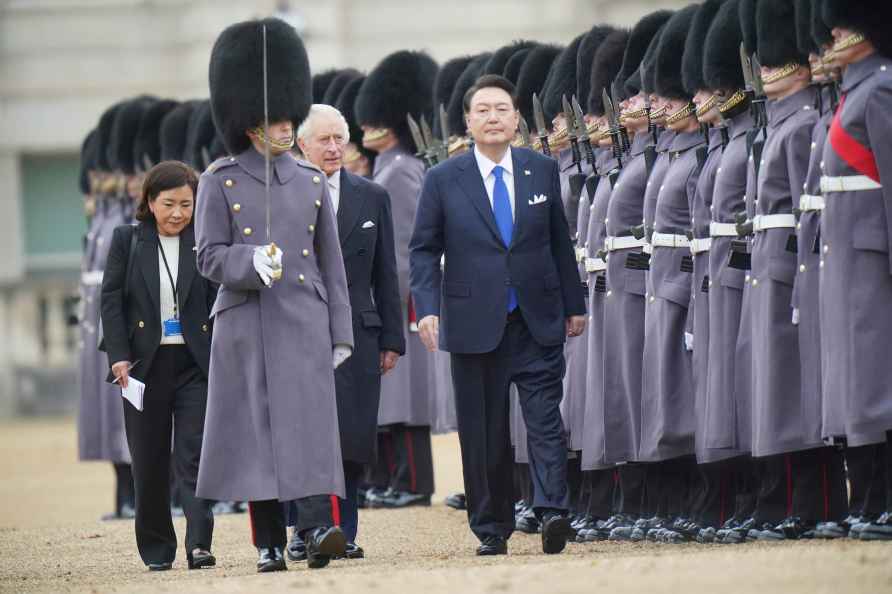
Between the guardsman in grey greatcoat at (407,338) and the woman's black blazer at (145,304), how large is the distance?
9.50 ft

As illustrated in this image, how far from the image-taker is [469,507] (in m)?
9.42

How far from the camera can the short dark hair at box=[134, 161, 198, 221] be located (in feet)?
32.9

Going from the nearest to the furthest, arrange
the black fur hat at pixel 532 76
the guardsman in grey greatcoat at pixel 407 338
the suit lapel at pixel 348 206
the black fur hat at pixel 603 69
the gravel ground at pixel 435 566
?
1. the gravel ground at pixel 435 566
2. the suit lapel at pixel 348 206
3. the black fur hat at pixel 603 69
4. the black fur hat at pixel 532 76
5. the guardsman in grey greatcoat at pixel 407 338

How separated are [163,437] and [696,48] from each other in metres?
2.55

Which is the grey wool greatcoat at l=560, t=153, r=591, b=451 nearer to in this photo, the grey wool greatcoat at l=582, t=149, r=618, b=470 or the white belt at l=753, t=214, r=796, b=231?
the grey wool greatcoat at l=582, t=149, r=618, b=470

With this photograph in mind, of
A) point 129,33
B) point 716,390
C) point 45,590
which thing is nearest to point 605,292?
point 716,390

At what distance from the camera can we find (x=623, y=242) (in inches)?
406

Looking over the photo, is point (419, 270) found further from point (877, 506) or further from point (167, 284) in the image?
point (877, 506)

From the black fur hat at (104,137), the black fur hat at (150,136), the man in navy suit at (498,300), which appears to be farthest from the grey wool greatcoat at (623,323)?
the black fur hat at (104,137)

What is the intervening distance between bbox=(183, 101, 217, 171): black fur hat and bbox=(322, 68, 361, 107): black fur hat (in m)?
0.90

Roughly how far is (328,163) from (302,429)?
1.69 m

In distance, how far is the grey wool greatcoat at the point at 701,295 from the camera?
31.7 ft

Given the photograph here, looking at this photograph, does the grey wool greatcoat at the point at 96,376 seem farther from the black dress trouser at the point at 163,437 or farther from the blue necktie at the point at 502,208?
the blue necktie at the point at 502,208

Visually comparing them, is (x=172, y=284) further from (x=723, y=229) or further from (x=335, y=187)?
(x=723, y=229)
